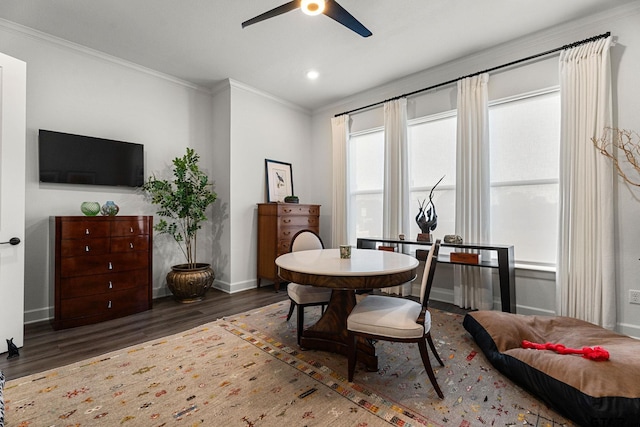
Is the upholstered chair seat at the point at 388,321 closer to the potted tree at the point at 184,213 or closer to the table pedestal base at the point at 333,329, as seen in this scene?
the table pedestal base at the point at 333,329

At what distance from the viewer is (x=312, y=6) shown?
2.12 metres

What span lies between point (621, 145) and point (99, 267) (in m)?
5.15

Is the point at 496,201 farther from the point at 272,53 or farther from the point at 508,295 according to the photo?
the point at 272,53

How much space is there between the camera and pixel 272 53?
11.4 ft

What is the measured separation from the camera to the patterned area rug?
158cm

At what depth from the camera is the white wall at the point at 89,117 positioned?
300 cm

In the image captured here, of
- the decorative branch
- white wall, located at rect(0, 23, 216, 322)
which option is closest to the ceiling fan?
white wall, located at rect(0, 23, 216, 322)

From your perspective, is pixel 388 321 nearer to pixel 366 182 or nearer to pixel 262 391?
pixel 262 391

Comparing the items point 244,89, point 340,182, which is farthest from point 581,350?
point 244,89

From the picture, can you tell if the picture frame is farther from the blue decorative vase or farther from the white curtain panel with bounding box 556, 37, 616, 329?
the white curtain panel with bounding box 556, 37, 616, 329

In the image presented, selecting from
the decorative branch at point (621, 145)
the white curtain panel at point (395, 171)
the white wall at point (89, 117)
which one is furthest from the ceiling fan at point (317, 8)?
the decorative branch at point (621, 145)

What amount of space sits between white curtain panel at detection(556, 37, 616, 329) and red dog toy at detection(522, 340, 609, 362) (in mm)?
1110

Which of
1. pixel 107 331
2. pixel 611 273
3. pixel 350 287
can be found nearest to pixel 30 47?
pixel 107 331

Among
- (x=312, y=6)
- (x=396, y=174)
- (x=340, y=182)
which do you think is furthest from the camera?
(x=340, y=182)
